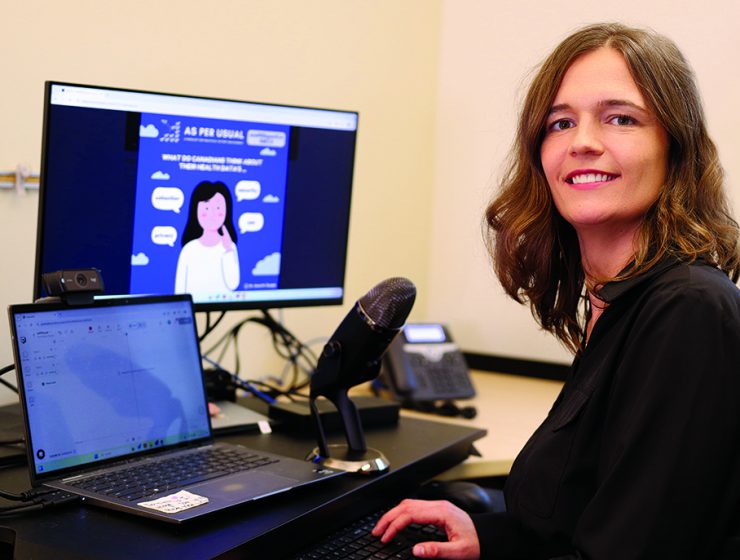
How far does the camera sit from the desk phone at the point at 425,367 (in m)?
1.94

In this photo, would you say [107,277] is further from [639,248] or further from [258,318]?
[639,248]

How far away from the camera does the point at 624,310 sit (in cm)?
108

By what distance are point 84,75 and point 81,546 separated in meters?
0.94

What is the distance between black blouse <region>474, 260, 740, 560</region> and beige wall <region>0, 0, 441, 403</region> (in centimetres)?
99

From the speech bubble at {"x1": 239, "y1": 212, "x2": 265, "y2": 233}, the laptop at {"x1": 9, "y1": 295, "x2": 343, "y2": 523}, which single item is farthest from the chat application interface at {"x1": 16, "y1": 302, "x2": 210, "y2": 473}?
the speech bubble at {"x1": 239, "y1": 212, "x2": 265, "y2": 233}

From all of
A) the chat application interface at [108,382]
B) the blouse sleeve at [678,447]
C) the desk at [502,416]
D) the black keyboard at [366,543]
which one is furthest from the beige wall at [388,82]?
the blouse sleeve at [678,447]

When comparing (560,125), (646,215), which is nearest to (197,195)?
(560,125)

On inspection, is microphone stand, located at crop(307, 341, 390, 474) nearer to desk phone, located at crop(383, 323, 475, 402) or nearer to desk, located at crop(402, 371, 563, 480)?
desk, located at crop(402, 371, 563, 480)

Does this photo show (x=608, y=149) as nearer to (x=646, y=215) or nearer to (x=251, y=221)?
(x=646, y=215)

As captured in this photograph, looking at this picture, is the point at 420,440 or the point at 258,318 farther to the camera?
the point at 258,318

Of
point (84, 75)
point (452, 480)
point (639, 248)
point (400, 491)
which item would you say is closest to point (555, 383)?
point (452, 480)

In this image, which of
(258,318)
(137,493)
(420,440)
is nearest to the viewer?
(137,493)

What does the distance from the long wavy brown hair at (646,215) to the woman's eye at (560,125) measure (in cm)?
2

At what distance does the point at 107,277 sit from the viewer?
4.45ft
